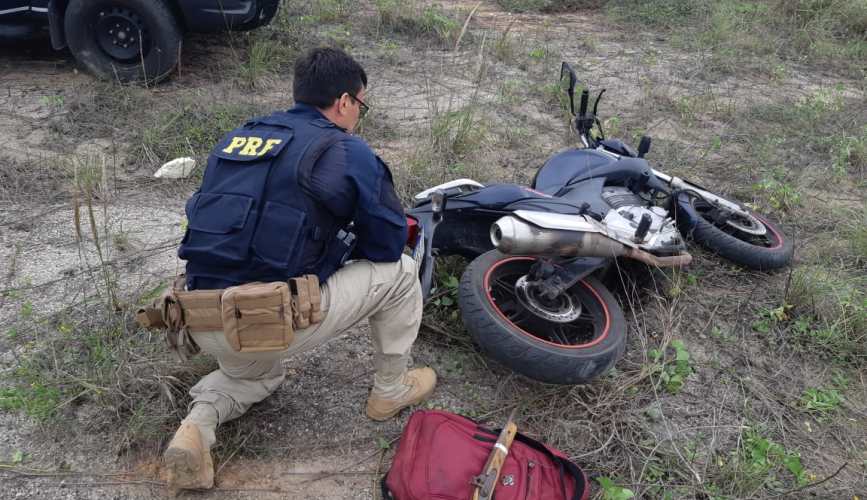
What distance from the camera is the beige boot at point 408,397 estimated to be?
2307 mm

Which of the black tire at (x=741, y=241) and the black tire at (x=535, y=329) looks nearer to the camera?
the black tire at (x=535, y=329)

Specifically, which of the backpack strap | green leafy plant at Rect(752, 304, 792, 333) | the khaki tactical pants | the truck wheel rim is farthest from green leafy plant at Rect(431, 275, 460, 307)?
the truck wheel rim

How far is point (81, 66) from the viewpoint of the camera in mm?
4863

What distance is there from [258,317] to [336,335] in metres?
0.44

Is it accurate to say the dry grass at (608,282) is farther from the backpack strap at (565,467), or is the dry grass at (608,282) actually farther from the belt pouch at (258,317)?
the belt pouch at (258,317)

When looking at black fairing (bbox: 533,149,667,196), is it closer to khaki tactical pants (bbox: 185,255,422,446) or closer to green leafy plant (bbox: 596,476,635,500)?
khaki tactical pants (bbox: 185,255,422,446)

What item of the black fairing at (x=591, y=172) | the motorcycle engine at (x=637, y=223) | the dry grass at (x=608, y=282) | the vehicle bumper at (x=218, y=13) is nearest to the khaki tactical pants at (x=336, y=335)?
the dry grass at (x=608, y=282)

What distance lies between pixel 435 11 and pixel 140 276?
517 cm

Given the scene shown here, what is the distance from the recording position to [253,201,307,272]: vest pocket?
1791 mm

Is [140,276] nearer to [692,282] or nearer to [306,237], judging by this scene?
[306,237]

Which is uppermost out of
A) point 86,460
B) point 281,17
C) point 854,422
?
point 281,17

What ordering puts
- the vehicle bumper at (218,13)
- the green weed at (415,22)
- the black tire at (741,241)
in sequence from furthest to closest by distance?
the green weed at (415,22) < the vehicle bumper at (218,13) < the black tire at (741,241)

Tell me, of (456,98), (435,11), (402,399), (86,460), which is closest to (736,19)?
(435,11)

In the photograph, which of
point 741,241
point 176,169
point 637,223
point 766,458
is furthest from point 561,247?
point 176,169
